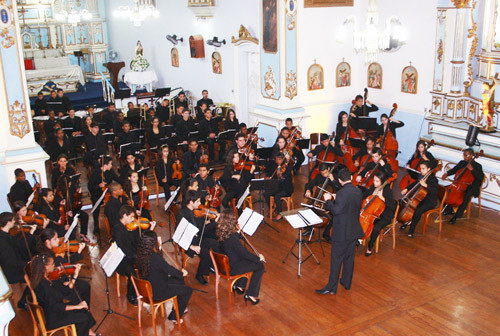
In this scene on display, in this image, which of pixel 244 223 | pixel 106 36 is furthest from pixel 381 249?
pixel 106 36

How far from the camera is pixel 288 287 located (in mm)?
7613

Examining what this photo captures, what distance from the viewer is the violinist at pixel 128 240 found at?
280 inches

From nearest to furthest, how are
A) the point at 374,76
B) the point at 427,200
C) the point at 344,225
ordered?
the point at 344,225
the point at 427,200
the point at 374,76

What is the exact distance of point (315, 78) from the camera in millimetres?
13055

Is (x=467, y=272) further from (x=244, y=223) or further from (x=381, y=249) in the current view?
(x=244, y=223)

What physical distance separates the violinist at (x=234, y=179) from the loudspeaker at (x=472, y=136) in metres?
3.97

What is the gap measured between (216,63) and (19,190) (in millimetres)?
7924

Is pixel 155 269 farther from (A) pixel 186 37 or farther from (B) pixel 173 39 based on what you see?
(B) pixel 173 39

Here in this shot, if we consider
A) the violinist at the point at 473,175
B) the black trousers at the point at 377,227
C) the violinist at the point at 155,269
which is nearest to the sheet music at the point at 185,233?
the violinist at the point at 155,269

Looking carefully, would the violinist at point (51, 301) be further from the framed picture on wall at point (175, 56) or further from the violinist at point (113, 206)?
the framed picture on wall at point (175, 56)

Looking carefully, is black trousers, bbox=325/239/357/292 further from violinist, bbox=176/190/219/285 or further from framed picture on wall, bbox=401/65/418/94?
framed picture on wall, bbox=401/65/418/94

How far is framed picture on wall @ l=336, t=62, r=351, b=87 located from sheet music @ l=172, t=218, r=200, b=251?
7344 mm

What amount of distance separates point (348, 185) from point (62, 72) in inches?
582

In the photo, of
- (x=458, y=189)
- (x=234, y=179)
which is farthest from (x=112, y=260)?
(x=458, y=189)
